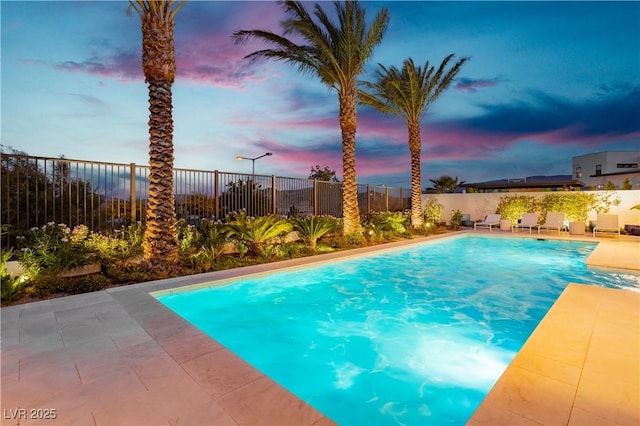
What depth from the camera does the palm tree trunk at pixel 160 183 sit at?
6.72m

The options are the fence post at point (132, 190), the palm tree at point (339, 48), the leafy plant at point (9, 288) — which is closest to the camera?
the leafy plant at point (9, 288)

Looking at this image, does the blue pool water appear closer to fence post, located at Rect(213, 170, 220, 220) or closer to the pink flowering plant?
the pink flowering plant

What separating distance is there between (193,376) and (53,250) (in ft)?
17.8

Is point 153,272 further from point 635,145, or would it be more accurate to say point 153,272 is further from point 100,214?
point 635,145

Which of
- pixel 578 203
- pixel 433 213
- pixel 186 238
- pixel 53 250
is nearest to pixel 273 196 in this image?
pixel 186 238

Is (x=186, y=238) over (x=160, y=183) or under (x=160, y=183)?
under

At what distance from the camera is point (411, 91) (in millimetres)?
15516

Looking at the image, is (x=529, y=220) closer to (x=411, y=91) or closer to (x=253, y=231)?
(x=411, y=91)

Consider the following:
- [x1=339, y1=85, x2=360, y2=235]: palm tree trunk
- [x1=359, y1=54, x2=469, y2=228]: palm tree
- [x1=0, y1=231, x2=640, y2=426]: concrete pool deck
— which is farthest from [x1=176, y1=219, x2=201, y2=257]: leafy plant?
[x1=359, y1=54, x2=469, y2=228]: palm tree

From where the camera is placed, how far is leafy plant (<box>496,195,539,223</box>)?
57.8ft

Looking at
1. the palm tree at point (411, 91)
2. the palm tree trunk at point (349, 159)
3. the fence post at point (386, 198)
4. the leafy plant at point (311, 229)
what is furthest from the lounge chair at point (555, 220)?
the leafy plant at point (311, 229)

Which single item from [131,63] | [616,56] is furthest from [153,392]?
[616,56]

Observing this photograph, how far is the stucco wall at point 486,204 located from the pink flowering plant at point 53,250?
20.3 meters

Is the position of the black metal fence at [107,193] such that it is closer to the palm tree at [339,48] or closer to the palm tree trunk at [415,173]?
the palm tree at [339,48]
